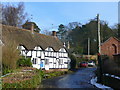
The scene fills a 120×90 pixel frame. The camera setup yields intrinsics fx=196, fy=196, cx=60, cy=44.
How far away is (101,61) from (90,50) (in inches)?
1857

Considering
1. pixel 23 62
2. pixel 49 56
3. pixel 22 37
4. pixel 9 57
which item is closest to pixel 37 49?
pixel 22 37

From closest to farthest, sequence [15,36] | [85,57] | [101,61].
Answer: [101,61]
[15,36]
[85,57]

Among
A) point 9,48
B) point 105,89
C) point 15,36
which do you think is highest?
point 15,36

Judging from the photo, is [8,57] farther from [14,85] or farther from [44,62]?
[44,62]

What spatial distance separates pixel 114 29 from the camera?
61.2 m

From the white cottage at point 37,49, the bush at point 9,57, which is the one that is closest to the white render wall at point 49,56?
the white cottage at point 37,49

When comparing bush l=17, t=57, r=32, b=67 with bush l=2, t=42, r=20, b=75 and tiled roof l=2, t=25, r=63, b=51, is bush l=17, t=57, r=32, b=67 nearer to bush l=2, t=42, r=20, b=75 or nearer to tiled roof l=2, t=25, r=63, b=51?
tiled roof l=2, t=25, r=63, b=51

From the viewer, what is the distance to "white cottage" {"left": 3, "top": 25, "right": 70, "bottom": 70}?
27578mm

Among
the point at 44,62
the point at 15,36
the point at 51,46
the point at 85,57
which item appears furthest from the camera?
the point at 85,57

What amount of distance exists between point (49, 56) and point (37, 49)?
11.4ft

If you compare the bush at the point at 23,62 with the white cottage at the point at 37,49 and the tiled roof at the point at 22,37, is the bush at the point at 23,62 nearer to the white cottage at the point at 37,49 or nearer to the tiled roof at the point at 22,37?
the white cottage at the point at 37,49

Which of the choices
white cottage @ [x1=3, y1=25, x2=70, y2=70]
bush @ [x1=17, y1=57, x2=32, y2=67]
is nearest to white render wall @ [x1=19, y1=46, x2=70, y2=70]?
white cottage @ [x1=3, y1=25, x2=70, y2=70]

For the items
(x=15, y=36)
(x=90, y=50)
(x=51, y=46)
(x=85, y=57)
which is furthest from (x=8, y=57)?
(x=90, y=50)

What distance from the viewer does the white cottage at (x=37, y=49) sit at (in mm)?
27578
